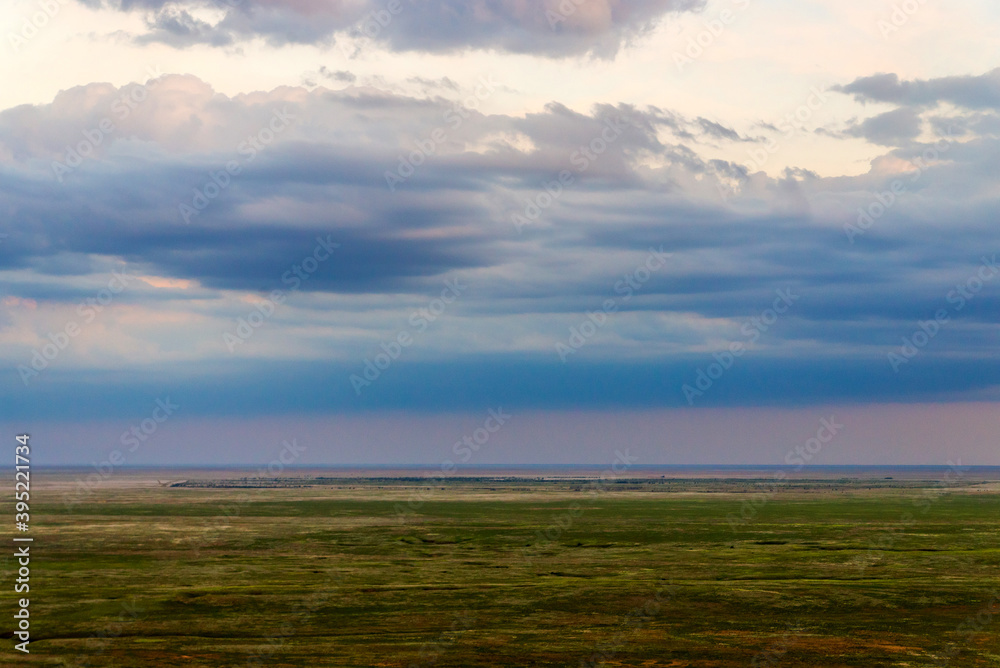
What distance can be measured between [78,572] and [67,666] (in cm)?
2567

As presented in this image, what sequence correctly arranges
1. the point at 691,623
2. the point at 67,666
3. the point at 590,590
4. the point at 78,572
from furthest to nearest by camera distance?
the point at 78,572 → the point at 590,590 → the point at 691,623 → the point at 67,666

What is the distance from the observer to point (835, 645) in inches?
1703

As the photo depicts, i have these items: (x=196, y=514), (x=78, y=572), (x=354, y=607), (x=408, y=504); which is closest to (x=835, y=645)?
(x=354, y=607)

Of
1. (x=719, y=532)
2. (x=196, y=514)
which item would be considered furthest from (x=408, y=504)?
(x=719, y=532)

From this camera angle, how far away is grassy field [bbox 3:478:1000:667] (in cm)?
4162

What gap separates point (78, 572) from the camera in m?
62.0

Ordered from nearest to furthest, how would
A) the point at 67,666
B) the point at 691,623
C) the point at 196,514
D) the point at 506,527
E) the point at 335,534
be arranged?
the point at 67,666 < the point at 691,623 < the point at 335,534 < the point at 506,527 < the point at 196,514

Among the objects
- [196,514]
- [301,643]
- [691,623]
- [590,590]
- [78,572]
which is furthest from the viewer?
[196,514]

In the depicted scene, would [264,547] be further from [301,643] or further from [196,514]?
[196,514]

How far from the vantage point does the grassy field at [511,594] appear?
41.6 m

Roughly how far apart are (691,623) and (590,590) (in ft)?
31.7

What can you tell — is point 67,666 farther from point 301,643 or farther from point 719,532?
point 719,532

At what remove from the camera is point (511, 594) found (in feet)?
179

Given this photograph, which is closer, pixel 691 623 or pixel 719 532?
pixel 691 623
